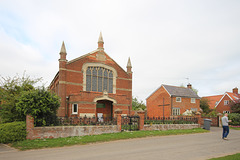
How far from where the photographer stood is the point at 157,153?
28.7ft

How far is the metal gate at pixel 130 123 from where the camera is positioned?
15719 mm

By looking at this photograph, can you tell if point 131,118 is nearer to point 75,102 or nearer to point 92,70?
point 75,102

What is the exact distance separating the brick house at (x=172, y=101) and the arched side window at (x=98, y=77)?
12.8 metres

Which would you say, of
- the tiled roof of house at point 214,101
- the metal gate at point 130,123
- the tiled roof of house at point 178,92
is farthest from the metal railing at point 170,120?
the tiled roof of house at point 214,101

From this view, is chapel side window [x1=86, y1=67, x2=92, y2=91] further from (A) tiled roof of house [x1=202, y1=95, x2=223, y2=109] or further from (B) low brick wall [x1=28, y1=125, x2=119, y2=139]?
(A) tiled roof of house [x1=202, y1=95, x2=223, y2=109]

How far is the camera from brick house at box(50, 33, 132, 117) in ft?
73.6

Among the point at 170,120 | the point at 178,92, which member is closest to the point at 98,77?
the point at 170,120

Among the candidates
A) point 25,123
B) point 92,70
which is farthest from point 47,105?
point 92,70

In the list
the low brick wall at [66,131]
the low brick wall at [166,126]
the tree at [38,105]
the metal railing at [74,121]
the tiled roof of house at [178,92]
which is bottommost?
the low brick wall at [166,126]

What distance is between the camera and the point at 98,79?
25.5m

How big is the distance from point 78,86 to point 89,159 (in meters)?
16.9

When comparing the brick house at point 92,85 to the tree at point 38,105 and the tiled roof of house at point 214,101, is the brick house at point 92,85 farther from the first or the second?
the tiled roof of house at point 214,101

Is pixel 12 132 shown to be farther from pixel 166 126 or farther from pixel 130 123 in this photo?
pixel 166 126

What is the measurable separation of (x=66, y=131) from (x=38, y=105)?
2481 millimetres
